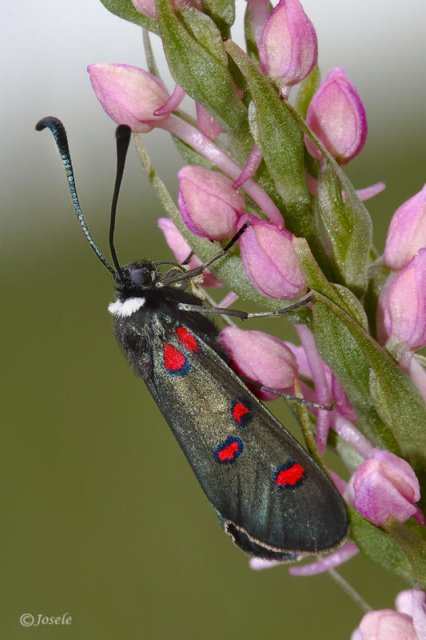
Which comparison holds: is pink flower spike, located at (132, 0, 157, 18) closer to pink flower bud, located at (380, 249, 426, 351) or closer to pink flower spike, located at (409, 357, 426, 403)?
pink flower bud, located at (380, 249, 426, 351)

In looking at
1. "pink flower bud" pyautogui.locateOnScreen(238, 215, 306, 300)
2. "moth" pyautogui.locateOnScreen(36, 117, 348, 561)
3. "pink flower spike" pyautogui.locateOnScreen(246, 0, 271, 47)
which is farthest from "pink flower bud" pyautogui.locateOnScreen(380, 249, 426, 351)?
"pink flower spike" pyautogui.locateOnScreen(246, 0, 271, 47)

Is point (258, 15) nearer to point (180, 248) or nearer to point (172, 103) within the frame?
point (172, 103)

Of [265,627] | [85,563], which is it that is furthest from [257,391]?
[85,563]

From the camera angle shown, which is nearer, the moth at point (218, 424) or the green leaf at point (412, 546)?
the green leaf at point (412, 546)

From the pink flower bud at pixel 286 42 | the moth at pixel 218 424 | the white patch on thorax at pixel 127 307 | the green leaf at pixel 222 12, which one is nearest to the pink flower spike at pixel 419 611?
the moth at pixel 218 424

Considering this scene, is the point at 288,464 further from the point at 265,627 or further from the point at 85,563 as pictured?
the point at 85,563

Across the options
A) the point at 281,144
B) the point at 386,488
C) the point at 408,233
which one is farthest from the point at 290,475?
the point at 281,144

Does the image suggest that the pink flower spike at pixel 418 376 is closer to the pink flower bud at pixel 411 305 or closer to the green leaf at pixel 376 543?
the pink flower bud at pixel 411 305
